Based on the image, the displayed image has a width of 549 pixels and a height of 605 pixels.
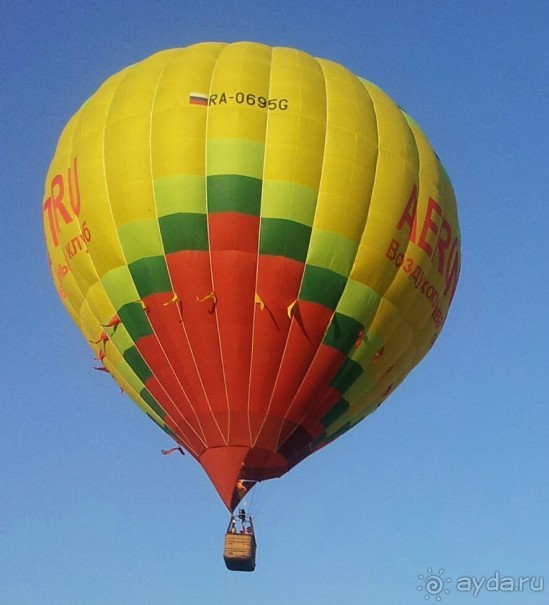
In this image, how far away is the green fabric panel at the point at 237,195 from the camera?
2022 centimetres

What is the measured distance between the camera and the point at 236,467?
2048 cm

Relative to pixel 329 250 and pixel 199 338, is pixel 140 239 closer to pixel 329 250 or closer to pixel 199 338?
pixel 199 338

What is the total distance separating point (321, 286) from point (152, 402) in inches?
125

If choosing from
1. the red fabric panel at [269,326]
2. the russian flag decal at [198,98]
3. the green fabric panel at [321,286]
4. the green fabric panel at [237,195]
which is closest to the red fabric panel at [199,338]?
the red fabric panel at [269,326]

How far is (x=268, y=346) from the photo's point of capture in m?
20.3

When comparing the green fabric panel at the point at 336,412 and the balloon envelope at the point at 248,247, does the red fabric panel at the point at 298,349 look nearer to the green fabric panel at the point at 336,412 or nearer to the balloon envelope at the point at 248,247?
the balloon envelope at the point at 248,247

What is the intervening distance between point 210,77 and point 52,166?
10.3ft

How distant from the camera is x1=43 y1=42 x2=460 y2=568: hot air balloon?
20.3m

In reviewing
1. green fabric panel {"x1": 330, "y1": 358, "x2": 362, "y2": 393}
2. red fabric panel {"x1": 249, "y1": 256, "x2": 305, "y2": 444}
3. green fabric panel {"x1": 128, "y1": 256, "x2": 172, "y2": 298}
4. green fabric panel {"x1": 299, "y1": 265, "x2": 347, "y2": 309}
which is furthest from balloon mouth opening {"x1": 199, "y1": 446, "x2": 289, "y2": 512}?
green fabric panel {"x1": 128, "y1": 256, "x2": 172, "y2": 298}

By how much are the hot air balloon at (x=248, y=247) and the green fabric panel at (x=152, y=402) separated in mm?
45

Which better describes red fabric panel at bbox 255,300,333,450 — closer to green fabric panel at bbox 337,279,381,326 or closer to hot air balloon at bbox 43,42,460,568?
hot air balloon at bbox 43,42,460,568

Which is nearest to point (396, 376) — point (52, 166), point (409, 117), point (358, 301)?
point (358, 301)

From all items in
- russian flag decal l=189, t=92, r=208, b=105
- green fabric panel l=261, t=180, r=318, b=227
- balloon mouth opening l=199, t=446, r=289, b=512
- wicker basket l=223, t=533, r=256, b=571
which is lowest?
wicker basket l=223, t=533, r=256, b=571

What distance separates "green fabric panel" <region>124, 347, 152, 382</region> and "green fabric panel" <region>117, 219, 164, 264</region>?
1.41 meters
